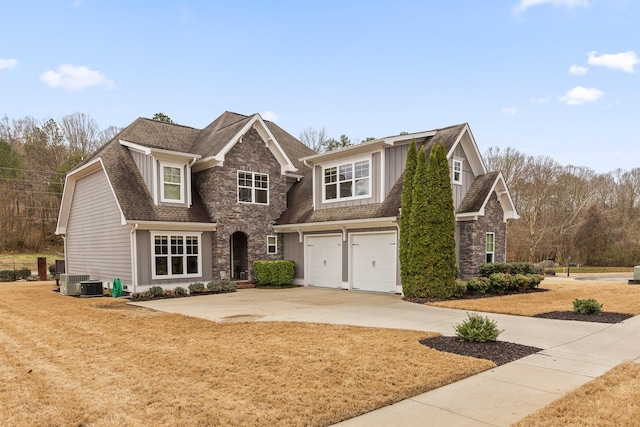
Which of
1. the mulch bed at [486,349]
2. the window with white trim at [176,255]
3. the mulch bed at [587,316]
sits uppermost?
the window with white trim at [176,255]

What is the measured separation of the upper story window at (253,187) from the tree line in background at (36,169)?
23.5 meters

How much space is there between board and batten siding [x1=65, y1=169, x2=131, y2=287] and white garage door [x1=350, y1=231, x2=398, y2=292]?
9026 mm

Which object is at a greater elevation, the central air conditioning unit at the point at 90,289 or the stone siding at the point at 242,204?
the stone siding at the point at 242,204

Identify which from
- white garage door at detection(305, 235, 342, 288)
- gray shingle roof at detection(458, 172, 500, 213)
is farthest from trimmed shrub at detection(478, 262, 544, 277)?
white garage door at detection(305, 235, 342, 288)

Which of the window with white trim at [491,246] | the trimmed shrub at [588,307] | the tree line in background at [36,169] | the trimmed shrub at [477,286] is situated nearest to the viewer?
the trimmed shrub at [588,307]

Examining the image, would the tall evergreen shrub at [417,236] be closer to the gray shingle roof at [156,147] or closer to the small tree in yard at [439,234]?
the small tree in yard at [439,234]

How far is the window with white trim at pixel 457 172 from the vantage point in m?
15.8

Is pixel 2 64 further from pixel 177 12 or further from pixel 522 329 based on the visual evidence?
pixel 522 329

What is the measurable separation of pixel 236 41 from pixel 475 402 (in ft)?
55.0

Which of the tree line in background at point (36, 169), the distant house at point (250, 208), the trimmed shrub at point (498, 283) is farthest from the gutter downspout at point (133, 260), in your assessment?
the tree line in background at point (36, 169)

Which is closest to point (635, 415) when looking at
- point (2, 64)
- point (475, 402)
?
point (475, 402)

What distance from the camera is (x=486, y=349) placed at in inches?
253

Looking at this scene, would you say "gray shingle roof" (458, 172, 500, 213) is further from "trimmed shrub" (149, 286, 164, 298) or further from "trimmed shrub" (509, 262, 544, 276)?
"trimmed shrub" (149, 286, 164, 298)

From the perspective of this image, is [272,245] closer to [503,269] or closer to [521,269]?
[503,269]
